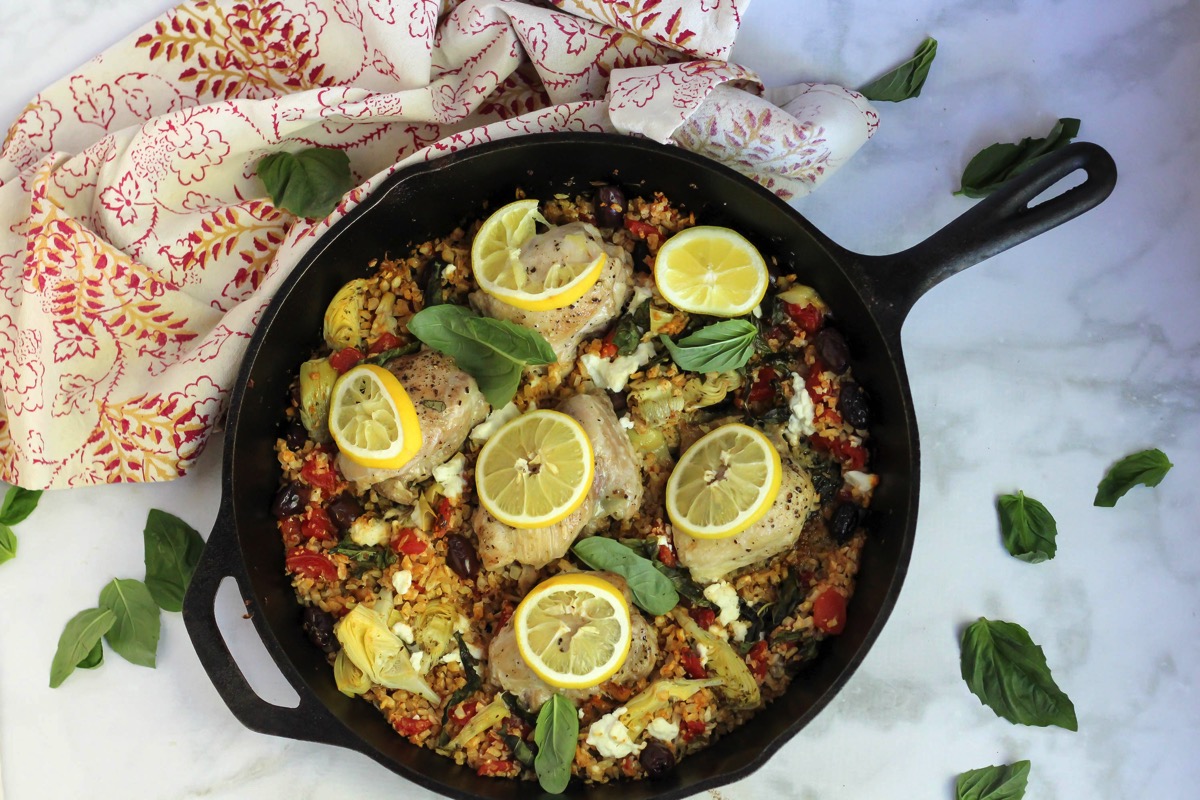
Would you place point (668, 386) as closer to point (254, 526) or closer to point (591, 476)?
point (591, 476)

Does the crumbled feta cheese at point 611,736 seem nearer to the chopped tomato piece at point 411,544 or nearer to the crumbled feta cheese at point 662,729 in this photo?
the crumbled feta cheese at point 662,729

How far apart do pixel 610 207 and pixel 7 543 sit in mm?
2512

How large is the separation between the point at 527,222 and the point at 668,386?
73 centimetres

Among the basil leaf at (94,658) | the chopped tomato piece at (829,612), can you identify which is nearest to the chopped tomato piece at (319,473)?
the basil leaf at (94,658)

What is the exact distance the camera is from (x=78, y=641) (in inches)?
134

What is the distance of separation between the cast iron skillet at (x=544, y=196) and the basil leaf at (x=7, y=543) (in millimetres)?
1028

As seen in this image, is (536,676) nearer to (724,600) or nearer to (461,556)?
(461,556)

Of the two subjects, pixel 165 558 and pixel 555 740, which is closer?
pixel 555 740

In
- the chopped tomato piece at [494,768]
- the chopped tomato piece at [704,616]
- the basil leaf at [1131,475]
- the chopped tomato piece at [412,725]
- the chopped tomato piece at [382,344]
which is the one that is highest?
the chopped tomato piece at [382,344]

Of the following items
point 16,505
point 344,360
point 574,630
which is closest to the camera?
point 574,630

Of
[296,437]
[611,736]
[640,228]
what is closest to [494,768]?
[611,736]

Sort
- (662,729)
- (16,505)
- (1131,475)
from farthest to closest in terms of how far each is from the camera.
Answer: (16,505), (1131,475), (662,729)

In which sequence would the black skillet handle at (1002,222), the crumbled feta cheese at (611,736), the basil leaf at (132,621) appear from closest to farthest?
the black skillet handle at (1002,222) < the crumbled feta cheese at (611,736) < the basil leaf at (132,621)

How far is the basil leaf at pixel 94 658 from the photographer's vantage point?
342 cm
